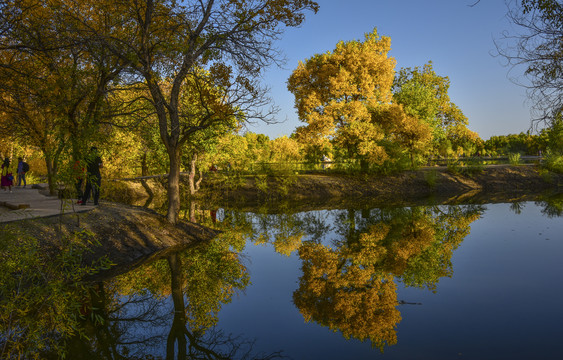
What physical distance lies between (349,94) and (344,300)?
2510 cm

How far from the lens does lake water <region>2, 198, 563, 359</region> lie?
6227 millimetres

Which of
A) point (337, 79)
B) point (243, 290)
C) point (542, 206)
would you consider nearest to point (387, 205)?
point (542, 206)

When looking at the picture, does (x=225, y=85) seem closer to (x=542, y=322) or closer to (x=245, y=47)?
(x=245, y=47)

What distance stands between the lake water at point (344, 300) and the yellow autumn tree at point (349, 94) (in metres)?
16.4

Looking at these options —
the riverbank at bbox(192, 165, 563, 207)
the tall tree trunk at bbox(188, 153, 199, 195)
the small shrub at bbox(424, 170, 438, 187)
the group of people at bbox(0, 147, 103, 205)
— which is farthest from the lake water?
the small shrub at bbox(424, 170, 438, 187)

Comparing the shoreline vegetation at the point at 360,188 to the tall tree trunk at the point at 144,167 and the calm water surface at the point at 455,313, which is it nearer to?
the tall tree trunk at the point at 144,167

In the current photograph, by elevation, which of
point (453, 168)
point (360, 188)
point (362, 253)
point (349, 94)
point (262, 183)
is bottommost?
point (362, 253)

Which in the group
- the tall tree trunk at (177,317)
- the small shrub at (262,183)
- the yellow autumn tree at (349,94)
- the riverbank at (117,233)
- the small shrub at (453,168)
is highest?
the yellow autumn tree at (349,94)

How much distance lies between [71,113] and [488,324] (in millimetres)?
15040

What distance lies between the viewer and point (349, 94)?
3117cm

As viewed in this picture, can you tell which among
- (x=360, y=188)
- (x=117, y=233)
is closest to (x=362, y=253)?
(x=117, y=233)

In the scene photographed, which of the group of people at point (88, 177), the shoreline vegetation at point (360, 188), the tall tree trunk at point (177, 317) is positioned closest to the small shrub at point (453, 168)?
the shoreline vegetation at point (360, 188)

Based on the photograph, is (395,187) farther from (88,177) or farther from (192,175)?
(88,177)

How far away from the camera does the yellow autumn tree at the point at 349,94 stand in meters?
30.4
